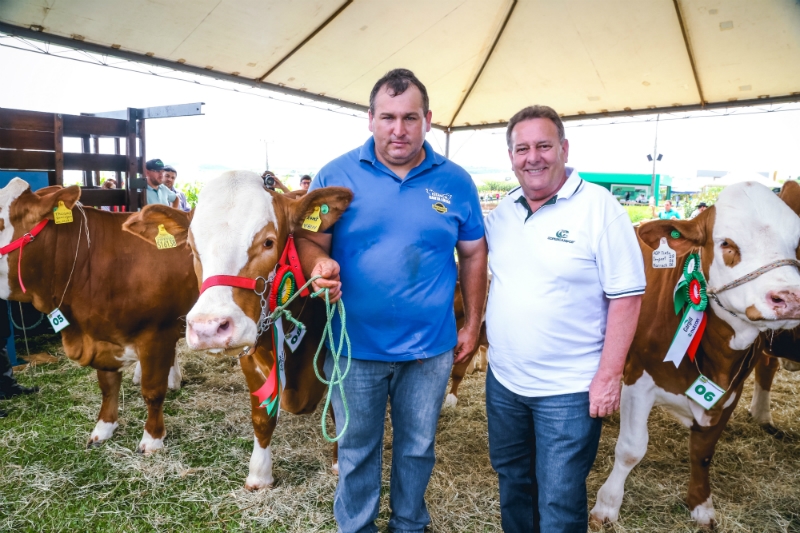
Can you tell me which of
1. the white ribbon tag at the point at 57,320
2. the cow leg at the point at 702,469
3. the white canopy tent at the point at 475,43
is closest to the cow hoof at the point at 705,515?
the cow leg at the point at 702,469

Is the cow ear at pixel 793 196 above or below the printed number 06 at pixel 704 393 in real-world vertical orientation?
above

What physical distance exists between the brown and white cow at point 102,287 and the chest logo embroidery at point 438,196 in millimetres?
2288

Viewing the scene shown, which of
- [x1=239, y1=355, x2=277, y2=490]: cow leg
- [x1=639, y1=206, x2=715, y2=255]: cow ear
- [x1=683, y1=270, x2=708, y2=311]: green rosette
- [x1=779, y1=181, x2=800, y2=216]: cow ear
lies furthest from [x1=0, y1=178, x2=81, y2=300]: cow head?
[x1=779, y1=181, x2=800, y2=216]: cow ear

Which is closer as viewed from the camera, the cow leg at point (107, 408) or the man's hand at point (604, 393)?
the man's hand at point (604, 393)

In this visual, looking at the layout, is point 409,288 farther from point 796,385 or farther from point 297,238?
point 796,385

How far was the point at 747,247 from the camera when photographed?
7.33ft

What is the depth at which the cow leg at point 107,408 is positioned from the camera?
3.57 meters

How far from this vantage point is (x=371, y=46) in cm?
748

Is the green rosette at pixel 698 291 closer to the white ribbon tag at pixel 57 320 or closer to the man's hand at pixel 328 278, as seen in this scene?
the man's hand at pixel 328 278

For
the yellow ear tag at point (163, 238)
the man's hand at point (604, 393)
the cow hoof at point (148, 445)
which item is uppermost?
the yellow ear tag at point (163, 238)

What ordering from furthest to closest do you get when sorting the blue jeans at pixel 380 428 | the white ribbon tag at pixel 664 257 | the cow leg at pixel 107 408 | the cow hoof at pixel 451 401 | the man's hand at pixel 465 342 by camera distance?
the cow hoof at pixel 451 401 → the cow leg at pixel 107 408 → the white ribbon tag at pixel 664 257 → the man's hand at pixel 465 342 → the blue jeans at pixel 380 428

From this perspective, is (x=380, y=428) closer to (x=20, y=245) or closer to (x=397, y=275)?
(x=397, y=275)

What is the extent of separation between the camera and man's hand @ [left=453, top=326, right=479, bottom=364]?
234cm

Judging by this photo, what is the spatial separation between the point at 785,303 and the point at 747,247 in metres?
0.32
